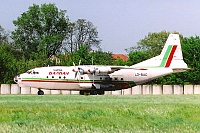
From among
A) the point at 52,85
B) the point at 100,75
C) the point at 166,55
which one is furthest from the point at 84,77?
the point at 166,55

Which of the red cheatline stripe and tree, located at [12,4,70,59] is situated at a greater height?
tree, located at [12,4,70,59]

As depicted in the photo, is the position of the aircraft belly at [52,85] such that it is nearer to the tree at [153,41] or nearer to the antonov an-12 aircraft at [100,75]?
the antonov an-12 aircraft at [100,75]

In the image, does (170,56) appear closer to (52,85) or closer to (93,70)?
(93,70)

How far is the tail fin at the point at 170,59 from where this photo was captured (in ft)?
242

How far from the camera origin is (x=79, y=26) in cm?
14200

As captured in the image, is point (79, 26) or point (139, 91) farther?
point (79, 26)

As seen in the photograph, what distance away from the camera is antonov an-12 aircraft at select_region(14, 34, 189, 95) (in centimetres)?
6925

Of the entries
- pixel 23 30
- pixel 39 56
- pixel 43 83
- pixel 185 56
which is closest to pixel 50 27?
pixel 23 30

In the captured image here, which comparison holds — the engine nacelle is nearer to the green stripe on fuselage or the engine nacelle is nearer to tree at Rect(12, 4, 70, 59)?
the green stripe on fuselage

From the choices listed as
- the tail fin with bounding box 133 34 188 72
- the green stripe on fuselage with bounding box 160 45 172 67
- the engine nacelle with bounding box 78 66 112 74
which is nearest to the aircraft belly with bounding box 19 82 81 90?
the engine nacelle with bounding box 78 66 112 74

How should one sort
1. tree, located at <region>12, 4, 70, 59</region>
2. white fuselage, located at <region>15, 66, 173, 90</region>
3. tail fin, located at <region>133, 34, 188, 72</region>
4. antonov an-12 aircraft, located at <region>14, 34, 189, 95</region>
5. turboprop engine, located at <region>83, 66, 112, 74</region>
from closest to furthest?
white fuselage, located at <region>15, 66, 173, 90</region>, antonov an-12 aircraft, located at <region>14, 34, 189, 95</region>, turboprop engine, located at <region>83, 66, 112, 74</region>, tail fin, located at <region>133, 34, 188, 72</region>, tree, located at <region>12, 4, 70, 59</region>

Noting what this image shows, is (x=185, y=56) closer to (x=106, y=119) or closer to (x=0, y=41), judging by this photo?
(x=0, y=41)

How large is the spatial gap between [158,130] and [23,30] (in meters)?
126

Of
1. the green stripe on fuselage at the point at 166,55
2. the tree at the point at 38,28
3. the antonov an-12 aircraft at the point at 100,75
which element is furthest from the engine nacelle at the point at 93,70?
the tree at the point at 38,28
